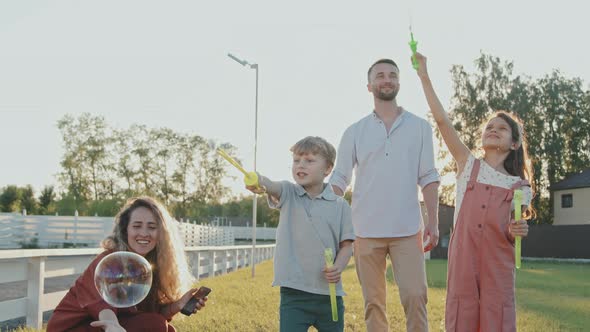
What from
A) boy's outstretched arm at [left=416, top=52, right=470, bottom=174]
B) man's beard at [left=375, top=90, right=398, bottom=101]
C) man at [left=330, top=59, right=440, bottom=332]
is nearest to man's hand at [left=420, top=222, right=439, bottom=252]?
man at [left=330, top=59, right=440, bottom=332]

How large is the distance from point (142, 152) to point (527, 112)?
105 feet

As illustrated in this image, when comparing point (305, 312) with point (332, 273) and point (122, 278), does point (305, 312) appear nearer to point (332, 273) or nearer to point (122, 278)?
point (332, 273)

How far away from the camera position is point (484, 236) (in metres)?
4.47

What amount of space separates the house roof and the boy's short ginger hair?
130 feet

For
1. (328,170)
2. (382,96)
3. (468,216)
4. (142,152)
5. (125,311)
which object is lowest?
(125,311)

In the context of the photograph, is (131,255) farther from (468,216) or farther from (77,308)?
(468,216)

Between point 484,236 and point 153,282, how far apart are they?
7.14 ft

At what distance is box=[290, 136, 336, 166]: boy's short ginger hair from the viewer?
13.5 feet

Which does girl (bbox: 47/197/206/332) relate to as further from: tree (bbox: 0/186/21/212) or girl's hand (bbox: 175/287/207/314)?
tree (bbox: 0/186/21/212)

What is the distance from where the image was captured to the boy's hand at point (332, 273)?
3.89 metres

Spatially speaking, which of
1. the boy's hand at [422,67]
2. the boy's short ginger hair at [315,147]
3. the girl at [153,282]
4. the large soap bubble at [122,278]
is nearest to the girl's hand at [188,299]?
the girl at [153,282]

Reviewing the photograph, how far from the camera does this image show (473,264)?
14.7 feet

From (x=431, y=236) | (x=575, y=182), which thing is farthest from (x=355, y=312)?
(x=575, y=182)

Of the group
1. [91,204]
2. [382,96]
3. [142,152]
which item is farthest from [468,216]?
[142,152]
